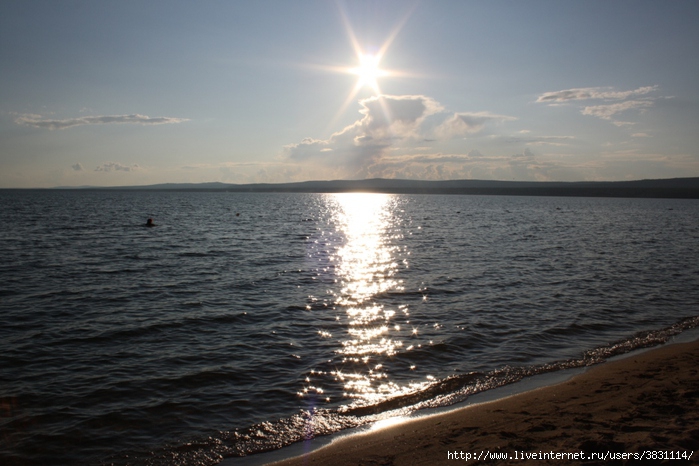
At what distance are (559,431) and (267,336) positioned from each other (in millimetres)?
9163

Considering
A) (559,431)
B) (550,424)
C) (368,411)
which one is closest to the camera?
(559,431)

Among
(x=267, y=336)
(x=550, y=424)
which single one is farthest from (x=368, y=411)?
(x=267, y=336)

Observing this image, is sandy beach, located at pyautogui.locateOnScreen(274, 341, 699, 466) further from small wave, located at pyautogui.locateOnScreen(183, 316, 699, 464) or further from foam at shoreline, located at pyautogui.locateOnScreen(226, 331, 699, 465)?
small wave, located at pyautogui.locateOnScreen(183, 316, 699, 464)

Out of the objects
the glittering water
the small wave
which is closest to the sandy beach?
the small wave

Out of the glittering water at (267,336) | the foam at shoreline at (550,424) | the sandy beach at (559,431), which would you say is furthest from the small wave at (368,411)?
the sandy beach at (559,431)

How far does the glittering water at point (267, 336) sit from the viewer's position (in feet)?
30.6

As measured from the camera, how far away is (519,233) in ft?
167

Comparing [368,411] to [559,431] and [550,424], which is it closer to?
[550,424]

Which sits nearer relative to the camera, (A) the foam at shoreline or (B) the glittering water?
(A) the foam at shoreline

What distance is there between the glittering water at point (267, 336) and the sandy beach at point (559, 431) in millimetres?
1259

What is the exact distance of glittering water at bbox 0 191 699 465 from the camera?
9.33 m

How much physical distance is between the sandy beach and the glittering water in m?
1.26

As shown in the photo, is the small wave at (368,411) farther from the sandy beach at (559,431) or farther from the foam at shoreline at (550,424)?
the sandy beach at (559,431)

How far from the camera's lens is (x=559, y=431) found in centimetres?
788
